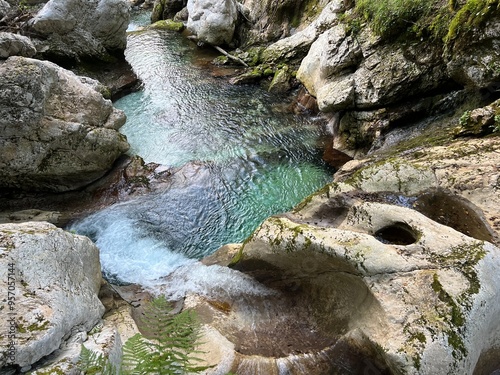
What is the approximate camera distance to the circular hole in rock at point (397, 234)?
5.83 metres

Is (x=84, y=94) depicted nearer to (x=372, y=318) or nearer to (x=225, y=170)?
(x=225, y=170)

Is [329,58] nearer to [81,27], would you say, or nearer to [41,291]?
[81,27]

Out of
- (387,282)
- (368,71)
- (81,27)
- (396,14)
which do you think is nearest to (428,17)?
(396,14)

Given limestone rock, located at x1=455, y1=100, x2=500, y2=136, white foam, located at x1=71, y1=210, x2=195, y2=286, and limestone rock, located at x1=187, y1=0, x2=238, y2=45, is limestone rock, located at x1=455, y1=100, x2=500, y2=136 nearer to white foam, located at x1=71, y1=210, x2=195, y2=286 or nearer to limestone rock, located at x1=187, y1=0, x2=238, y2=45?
white foam, located at x1=71, y1=210, x2=195, y2=286

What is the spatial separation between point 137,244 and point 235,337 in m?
4.49

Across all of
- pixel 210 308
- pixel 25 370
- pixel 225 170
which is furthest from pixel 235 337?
pixel 225 170

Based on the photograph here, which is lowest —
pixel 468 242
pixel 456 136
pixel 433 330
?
pixel 433 330

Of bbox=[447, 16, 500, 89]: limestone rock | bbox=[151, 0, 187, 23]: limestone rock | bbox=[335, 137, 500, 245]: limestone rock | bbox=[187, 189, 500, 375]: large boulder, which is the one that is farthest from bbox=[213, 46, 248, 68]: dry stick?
bbox=[187, 189, 500, 375]: large boulder

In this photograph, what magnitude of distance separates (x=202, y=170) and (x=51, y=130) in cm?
448

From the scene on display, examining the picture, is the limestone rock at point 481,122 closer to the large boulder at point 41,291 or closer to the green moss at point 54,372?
the large boulder at point 41,291

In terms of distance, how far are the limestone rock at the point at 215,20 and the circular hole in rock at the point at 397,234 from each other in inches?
738

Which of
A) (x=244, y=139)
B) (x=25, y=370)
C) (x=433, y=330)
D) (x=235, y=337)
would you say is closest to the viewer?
(x=25, y=370)

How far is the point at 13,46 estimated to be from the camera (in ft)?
33.9

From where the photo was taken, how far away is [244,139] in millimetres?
13445
